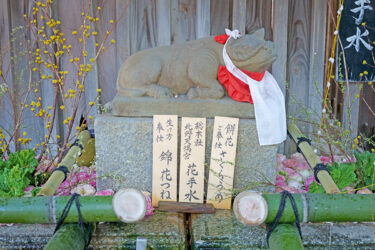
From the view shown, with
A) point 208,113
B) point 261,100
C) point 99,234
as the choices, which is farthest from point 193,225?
point 261,100

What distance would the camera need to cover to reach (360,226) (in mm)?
1945

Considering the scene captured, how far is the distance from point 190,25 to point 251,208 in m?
1.94

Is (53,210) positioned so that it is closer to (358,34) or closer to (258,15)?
(258,15)

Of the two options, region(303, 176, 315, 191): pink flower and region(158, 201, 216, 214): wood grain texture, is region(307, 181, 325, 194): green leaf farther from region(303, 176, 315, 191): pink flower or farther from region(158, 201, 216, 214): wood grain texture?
region(158, 201, 216, 214): wood grain texture

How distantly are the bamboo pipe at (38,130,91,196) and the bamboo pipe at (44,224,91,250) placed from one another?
0.87 ft

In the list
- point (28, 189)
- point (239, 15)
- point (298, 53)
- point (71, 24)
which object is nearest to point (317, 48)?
point (298, 53)

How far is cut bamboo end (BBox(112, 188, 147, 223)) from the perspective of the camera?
1534 mm

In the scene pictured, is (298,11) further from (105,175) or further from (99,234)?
(99,234)

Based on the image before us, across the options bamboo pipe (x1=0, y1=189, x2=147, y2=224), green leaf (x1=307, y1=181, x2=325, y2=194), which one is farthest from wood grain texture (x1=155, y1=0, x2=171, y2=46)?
bamboo pipe (x1=0, y1=189, x2=147, y2=224)

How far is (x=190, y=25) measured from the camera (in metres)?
3.08

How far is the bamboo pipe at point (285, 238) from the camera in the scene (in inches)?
58.7

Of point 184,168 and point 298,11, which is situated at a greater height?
point 298,11

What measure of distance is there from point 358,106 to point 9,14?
9.43ft

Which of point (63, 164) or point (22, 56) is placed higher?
point (22, 56)
